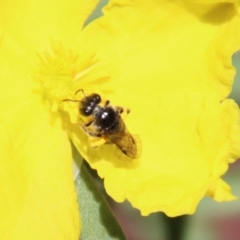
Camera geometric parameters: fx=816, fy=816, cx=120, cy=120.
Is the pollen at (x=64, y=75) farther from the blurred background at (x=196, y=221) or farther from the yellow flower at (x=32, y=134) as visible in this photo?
the blurred background at (x=196, y=221)

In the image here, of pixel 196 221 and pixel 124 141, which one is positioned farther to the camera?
pixel 196 221

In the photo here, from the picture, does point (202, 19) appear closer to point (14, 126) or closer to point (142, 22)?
point (142, 22)

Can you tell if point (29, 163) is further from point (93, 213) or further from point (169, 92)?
point (169, 92)

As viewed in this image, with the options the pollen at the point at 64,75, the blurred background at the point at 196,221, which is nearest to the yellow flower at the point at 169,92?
the pollen at the point at 64,75

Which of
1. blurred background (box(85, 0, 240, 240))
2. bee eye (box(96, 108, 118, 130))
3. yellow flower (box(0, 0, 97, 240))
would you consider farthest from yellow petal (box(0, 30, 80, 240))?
blurred background (box(85, 0, 240, 240))

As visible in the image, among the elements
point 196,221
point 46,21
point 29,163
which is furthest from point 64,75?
point 196,221

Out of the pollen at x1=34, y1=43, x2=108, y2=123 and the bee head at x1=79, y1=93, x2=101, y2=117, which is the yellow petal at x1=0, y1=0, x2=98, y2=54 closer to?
the pollen at x1=34, y1=43, x2=108, y2=123
